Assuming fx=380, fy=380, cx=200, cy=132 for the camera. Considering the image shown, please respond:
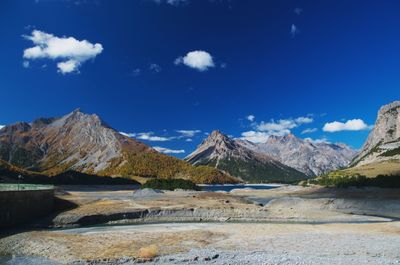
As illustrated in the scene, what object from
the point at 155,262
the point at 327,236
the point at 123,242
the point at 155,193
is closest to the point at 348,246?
the point at 327,236

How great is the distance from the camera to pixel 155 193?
123m

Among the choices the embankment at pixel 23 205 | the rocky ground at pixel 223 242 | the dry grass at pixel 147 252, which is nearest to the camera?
the rocky ground at pixel 223 242

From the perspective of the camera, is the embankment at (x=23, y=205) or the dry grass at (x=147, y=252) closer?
the dry grass at (x=147, y=252)

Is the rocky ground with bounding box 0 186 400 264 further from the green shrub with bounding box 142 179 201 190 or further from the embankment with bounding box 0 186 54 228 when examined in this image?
the green shrub with bounding box 142 179 201 190

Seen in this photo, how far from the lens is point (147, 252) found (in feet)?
119

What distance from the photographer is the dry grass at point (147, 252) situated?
35.5m

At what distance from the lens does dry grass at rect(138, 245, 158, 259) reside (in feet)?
116

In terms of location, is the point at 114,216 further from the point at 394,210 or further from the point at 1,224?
the point at 394,210

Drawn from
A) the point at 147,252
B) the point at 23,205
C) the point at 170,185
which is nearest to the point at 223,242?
the point at 147,252

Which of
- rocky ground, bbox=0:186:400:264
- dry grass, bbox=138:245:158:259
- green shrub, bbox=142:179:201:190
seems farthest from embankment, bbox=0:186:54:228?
green shrub, bbox=142:179:201:190

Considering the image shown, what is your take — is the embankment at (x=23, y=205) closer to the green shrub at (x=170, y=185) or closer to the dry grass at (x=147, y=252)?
the dry grass at (x=147, y=252)

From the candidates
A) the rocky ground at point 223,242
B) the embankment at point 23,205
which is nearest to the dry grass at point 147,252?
the rocky ground at point 223,242

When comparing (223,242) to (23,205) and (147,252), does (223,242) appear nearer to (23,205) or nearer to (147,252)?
(147,252)

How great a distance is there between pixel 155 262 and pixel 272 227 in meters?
24.7
